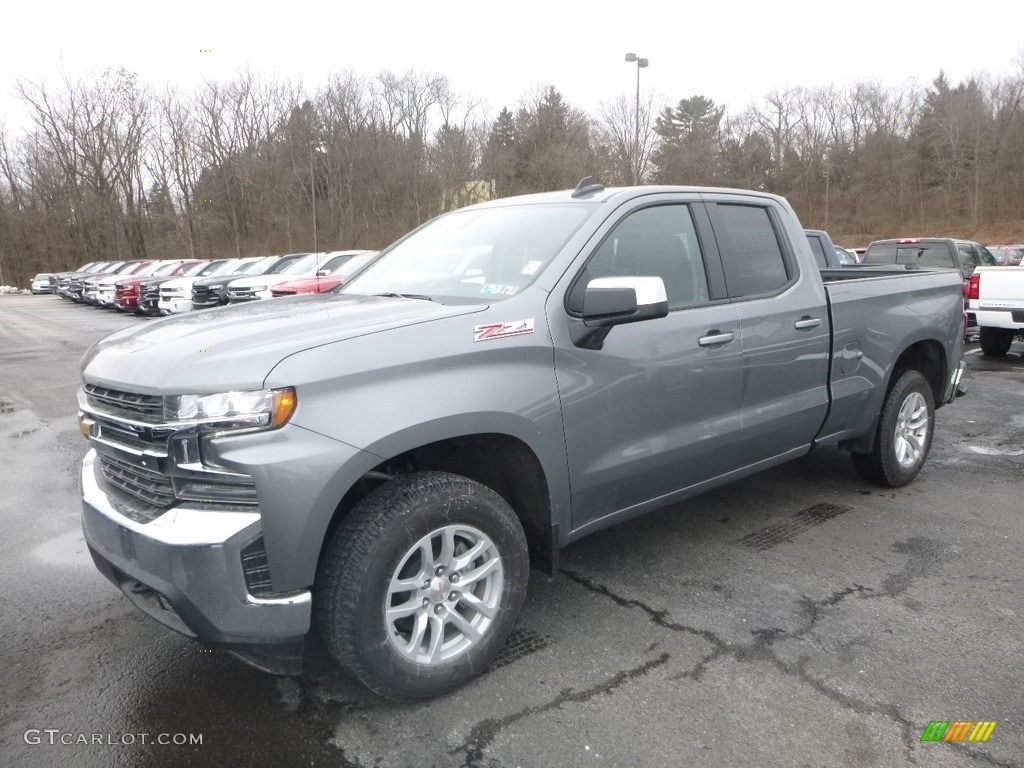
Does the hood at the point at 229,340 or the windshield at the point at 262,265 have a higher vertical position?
the windshield at the point at 262,265

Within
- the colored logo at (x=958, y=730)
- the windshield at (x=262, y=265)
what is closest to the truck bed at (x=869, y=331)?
the colored logo at (x=958, y=730)

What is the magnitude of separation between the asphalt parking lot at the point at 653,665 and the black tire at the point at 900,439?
0.29 m

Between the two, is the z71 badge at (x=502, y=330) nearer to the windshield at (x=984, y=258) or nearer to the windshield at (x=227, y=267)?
the windshield at (x=984, y=258)

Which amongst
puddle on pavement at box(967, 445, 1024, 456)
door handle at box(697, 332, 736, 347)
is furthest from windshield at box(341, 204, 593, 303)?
puddle on pavement at box(967, 445, 1024, 456)

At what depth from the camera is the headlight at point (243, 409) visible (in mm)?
2381

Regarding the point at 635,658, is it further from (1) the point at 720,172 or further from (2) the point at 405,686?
(1) the point at 720,172

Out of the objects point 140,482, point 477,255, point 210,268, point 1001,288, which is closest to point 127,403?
point 140,482

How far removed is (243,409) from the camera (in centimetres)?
238

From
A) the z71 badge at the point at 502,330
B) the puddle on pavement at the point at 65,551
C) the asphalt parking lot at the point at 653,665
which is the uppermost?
the z71 badge at the point at 502,330

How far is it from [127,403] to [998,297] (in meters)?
11.2

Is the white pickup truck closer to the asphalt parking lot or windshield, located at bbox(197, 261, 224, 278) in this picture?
the asphalt parking lot

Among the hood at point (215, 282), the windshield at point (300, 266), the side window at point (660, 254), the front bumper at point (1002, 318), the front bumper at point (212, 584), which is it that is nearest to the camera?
the front bumper at point (212, 584)

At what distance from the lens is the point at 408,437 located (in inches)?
103

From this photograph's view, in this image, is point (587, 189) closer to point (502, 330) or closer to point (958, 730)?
point (502, 330)
